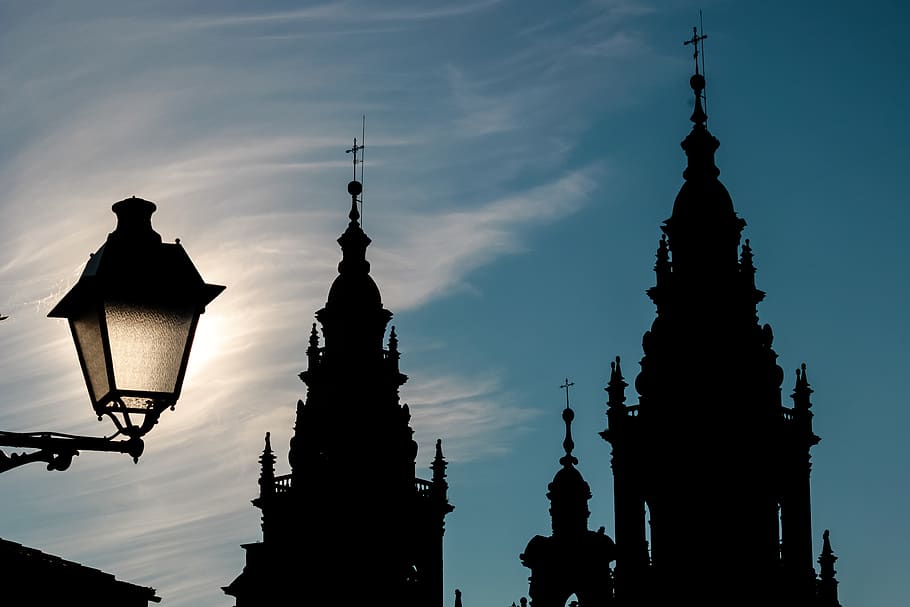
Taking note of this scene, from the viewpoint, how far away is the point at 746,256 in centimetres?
6969

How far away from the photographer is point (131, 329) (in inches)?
368

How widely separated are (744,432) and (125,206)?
58421mm

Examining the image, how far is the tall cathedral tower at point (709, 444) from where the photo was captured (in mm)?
64125

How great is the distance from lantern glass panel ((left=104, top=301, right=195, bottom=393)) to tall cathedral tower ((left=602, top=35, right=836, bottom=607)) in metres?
55.5

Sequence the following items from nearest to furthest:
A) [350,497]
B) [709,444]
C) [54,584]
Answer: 1. [54,584]
2. [709,444]
3. [350,497]

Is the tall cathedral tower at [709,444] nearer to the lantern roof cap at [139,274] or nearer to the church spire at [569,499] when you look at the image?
the church spire at [569,499]

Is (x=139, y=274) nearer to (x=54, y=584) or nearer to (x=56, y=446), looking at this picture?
(x=56, y=446)

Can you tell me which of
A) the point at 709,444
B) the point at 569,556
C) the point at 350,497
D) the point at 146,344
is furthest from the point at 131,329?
the point at 350,497

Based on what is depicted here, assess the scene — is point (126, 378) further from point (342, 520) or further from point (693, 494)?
point (342, 520)

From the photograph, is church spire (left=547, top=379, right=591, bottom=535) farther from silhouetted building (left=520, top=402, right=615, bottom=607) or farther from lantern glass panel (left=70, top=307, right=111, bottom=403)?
lantern glass panel (left=70, top=307, right=111, bottom=403)

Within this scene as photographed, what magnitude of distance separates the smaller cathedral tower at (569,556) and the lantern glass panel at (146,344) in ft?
176

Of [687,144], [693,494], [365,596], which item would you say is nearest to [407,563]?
[365,596]

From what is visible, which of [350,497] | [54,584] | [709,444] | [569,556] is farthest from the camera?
[350,497]

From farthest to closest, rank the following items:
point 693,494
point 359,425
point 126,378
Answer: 1. point 359,425
2. point 693,494
3. point 126,378
